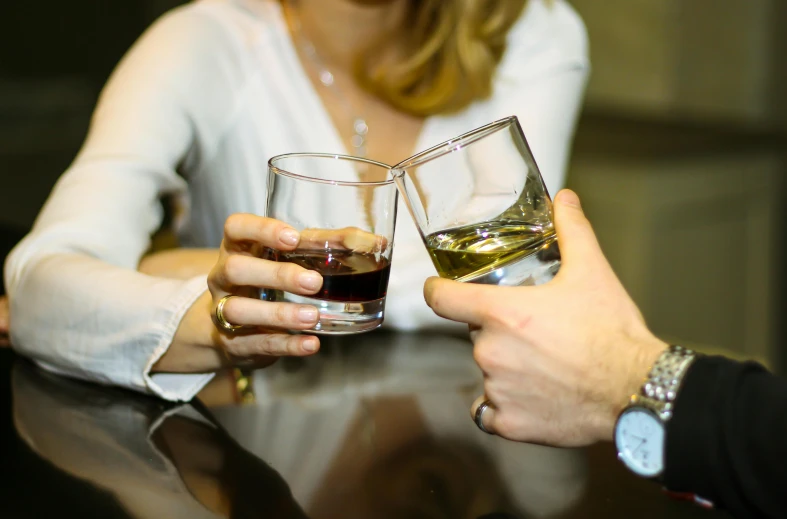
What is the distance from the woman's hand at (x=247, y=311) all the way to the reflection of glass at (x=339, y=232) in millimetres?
18

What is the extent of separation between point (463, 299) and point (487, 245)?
0.20 ft

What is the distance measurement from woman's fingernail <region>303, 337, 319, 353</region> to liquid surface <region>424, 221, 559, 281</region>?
170mm

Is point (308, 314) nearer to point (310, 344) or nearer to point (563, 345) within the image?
point (310, 344)

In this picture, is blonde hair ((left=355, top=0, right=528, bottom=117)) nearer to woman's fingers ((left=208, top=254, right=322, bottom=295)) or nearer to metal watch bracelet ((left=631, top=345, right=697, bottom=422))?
woman's fingers ((left=208, top=254, right=322, bottom=295))

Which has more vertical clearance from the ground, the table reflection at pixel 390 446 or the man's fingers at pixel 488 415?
the man's fingers at pixel 488 415

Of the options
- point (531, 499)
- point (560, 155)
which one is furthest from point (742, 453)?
point (560, 155)

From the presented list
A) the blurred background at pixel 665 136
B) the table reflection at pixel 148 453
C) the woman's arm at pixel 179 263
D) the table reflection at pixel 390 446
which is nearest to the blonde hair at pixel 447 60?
the woman's arm at pixel 179 263

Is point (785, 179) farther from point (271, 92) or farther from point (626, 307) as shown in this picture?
point (626, 307)

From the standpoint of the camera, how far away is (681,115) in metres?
3.27

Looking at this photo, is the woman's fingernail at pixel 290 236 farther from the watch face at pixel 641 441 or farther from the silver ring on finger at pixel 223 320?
the watch face at pixel 641 441

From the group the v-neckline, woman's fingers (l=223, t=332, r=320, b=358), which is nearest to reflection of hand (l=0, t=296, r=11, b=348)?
woman's fingers (l=223, t=332, r=320, b=358)

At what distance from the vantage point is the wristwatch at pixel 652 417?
2.20 ft

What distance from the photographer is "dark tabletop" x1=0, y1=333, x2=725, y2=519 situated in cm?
68

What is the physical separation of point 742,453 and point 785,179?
9.97 feet
